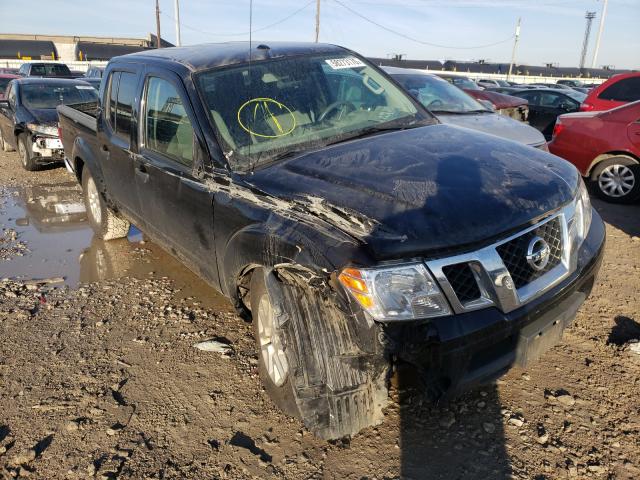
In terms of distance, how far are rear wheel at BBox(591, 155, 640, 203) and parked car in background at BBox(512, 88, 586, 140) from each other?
206 inches

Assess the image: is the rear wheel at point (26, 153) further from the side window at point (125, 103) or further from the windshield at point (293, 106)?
the windshield at point (293, 106)

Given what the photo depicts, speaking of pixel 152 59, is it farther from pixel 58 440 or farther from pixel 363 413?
pixel 363 413

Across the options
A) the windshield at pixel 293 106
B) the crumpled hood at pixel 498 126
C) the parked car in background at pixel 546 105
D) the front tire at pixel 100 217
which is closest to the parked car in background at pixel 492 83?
the parked car in background at pixel 546 105

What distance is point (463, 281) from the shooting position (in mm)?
2154

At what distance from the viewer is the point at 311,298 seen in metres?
2.29

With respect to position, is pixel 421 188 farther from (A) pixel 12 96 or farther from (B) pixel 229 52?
(A) pixel 12 96

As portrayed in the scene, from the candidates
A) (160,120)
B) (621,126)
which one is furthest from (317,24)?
(160,120)

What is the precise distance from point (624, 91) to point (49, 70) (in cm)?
2066

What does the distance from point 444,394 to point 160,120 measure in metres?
2.63

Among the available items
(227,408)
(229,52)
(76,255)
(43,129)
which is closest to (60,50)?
(43,129)

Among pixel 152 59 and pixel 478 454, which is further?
pixel 152 59

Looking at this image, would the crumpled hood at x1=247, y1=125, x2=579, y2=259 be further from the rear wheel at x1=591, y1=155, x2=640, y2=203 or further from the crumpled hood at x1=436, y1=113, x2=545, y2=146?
the rear wheel at x1=591, y1=155, x2=640, y2=203

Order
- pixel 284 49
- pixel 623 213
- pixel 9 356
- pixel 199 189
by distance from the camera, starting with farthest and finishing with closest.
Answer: pixel 623 213, pixel 284 49, pixel 9 356, pixel 199 189

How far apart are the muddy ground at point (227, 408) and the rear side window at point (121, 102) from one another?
1.39 metres
